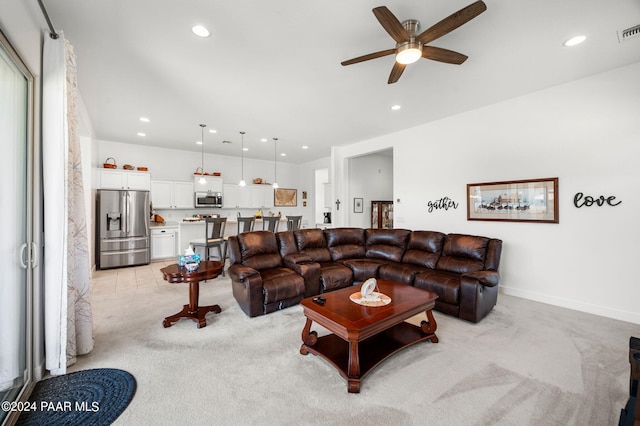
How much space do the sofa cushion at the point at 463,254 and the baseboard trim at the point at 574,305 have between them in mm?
998

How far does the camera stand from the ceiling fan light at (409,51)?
2215 millimetres

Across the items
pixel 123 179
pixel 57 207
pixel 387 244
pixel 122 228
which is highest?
pixel 123 179

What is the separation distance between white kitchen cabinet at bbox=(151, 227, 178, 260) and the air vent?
8004mm

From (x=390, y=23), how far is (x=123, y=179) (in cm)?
646

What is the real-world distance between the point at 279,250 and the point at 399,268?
71.8 inches

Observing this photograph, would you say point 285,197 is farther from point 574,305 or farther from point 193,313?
point 574,305

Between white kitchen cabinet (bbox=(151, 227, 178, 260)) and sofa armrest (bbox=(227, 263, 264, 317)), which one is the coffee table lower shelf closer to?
sofa armrest (bbox=(227, 263, 264, 317))

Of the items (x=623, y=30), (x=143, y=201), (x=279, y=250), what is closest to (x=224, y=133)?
(x=143, y=201)

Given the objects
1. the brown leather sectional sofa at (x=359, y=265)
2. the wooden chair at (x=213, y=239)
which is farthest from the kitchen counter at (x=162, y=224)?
the brown leather sectional sofa at (x=359, y=265)

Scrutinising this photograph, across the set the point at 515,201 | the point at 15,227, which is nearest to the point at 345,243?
the point at 515,201

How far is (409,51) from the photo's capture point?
2.23 m

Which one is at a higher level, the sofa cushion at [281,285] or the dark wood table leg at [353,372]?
the sofa cushion at [281,285]

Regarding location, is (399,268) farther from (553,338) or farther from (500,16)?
(500,16)

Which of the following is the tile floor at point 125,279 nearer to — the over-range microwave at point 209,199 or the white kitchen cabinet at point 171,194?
the white kitchen cabinet at point 171,194
